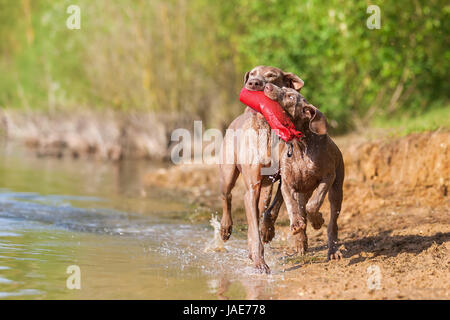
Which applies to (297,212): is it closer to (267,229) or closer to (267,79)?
(267,229)

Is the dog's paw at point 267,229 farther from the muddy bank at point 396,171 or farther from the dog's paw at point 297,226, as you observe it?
the muddy bank at point 396,171

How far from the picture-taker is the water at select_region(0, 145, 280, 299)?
6289 millimetres

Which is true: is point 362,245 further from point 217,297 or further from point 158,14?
point 158,14

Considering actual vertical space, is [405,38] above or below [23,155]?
above

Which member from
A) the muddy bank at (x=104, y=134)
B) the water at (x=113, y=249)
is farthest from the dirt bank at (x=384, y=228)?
the muddy bank at (x=104, y=134)

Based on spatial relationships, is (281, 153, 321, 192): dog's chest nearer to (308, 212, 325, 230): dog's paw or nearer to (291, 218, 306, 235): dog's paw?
(308, 212, 325, 230): dog's paw

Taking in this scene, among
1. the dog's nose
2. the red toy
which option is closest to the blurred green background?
the red toy

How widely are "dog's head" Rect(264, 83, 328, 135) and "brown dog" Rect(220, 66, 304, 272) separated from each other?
0.23 meters

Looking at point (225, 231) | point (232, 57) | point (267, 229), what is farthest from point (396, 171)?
point (232, 57)

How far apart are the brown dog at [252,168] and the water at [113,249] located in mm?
358

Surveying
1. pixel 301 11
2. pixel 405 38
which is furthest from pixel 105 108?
pixel 405 38

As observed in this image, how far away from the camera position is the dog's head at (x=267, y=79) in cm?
716

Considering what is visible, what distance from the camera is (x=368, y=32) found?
50.2 feet
